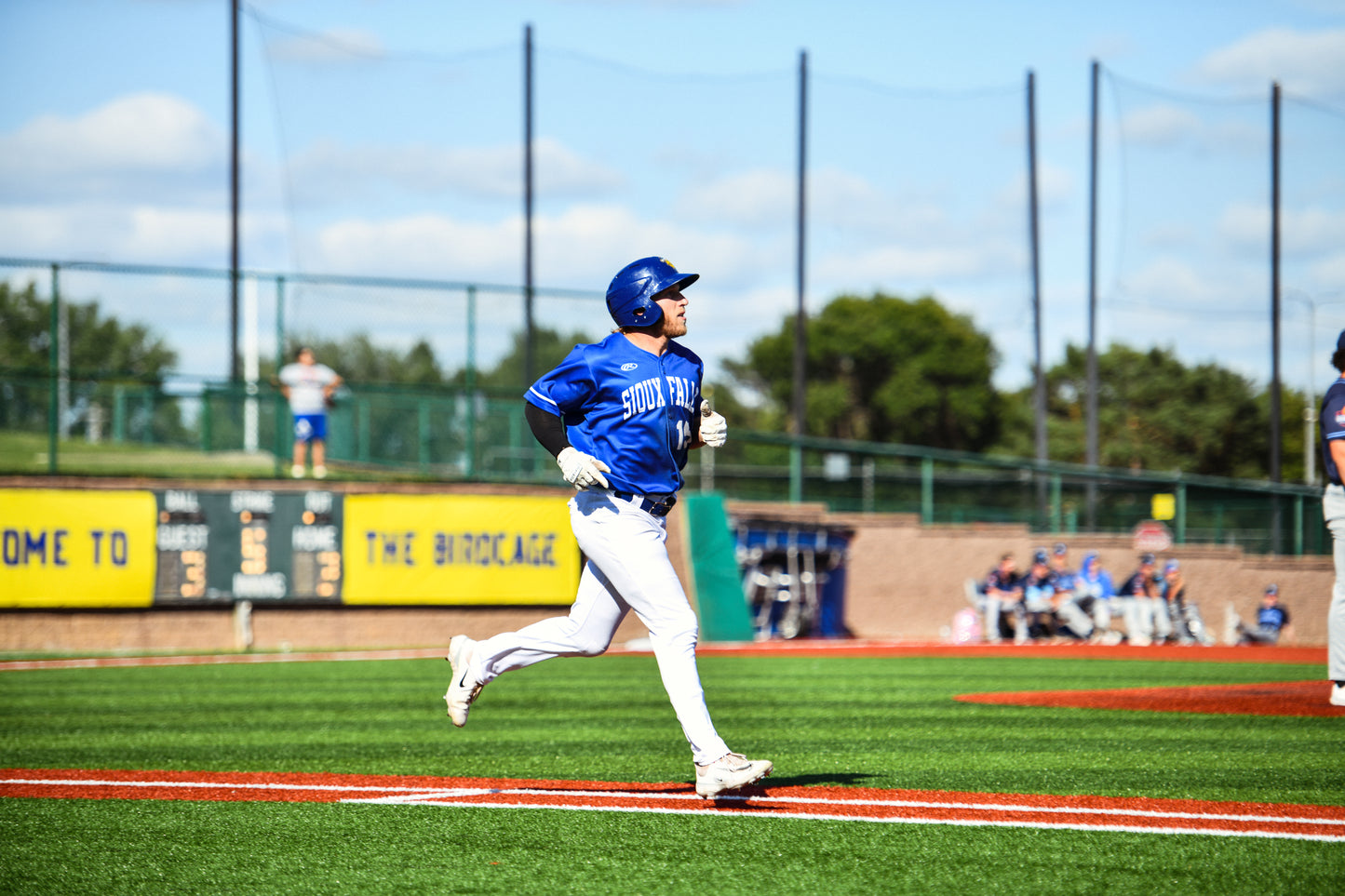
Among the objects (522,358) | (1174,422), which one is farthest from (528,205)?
(1174,422)

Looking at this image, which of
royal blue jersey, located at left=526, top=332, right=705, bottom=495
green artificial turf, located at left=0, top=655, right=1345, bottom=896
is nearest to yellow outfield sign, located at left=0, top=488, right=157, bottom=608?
green artificial turf, located at left=0, top=655, right=1345, bottom=896

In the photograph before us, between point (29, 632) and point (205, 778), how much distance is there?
12.9 metres

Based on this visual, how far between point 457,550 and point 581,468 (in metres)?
14.2

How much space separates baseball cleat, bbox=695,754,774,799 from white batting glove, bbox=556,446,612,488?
3.86 feet

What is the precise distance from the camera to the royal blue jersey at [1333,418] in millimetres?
8070

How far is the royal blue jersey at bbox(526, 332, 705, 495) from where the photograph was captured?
211 inches

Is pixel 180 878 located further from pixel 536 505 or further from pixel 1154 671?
pixel 536 505

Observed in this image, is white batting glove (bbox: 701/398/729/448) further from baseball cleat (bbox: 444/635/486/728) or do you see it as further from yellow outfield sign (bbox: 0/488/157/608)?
yellow outfield sign (bbox: 0/488/157/608)

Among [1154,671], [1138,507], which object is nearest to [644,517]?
[1154,671]

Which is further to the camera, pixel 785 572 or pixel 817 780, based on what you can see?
pixel 785 572

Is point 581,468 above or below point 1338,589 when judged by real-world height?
above

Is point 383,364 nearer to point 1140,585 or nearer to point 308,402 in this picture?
point 308,402

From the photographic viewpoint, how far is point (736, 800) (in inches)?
213

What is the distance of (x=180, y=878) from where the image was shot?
13.8 ft
